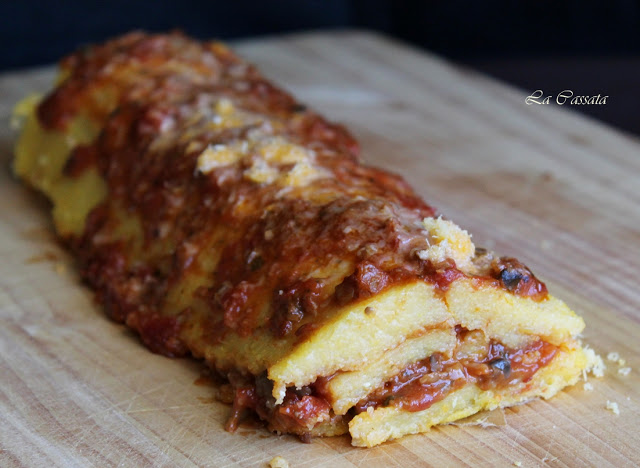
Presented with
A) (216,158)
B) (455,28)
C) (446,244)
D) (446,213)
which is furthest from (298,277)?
(455,28)

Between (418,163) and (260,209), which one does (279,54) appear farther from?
(260,209)

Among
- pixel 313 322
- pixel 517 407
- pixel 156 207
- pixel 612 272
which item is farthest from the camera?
pixel 612 272

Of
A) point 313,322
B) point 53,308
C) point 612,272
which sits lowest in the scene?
point 53,308

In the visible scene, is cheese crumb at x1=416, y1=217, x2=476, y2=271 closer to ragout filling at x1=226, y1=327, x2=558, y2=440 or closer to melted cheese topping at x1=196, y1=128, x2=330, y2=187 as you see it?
ragout filling at x1=226, y1=327, x2=558, y2=440

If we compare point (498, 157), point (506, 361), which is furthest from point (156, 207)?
point (498, 157)

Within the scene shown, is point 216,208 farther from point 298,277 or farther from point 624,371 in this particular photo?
A: point 624,371

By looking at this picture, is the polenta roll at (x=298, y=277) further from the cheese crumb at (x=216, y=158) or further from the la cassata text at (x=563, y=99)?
the la cassata text at (x=563, y=99)
